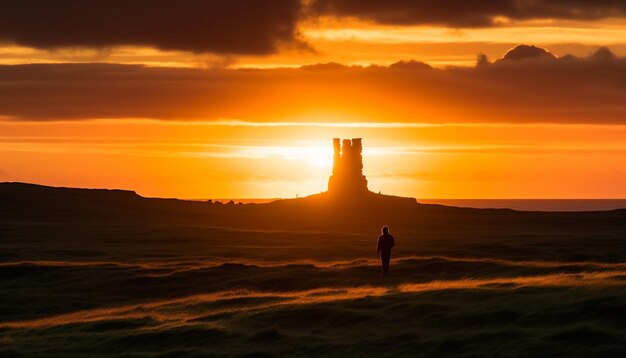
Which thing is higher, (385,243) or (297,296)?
(385,243)

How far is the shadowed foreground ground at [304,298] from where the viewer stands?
1437 inches

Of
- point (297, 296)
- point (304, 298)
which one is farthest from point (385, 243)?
point (304, 298)

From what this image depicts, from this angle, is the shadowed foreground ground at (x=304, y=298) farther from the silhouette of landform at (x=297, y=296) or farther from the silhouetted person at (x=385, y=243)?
the silhouetted person at (x=385, y=243)

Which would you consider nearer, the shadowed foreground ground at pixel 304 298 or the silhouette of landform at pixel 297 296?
the shadowed foreground ground at pixel 304 298

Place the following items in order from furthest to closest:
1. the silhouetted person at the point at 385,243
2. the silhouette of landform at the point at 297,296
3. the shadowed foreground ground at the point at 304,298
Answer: the silhouetted person at the point at 385,243 < the silhouette of landform at the point at 297,296 < the shadowed foreground ground at the point at 304,298

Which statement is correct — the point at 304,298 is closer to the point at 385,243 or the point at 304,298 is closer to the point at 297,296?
the point at 297,296

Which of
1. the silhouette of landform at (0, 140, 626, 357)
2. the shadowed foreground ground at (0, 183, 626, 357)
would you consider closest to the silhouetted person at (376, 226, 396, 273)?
the silhouette of landform at (0, 140, 626, 357)

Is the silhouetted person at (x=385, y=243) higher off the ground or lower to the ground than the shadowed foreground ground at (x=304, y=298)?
higher

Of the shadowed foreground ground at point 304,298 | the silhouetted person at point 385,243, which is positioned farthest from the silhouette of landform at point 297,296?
the silhouetted person at point 385,243

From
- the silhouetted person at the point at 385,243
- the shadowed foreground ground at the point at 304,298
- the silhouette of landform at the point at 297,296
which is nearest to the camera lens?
the shadowed foreground ground at the point at 304,298

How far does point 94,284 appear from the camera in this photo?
64.8 meters

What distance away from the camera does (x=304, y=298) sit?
48.8 m

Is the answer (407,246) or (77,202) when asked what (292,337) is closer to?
(407,246)

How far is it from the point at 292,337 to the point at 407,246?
54.7 m
